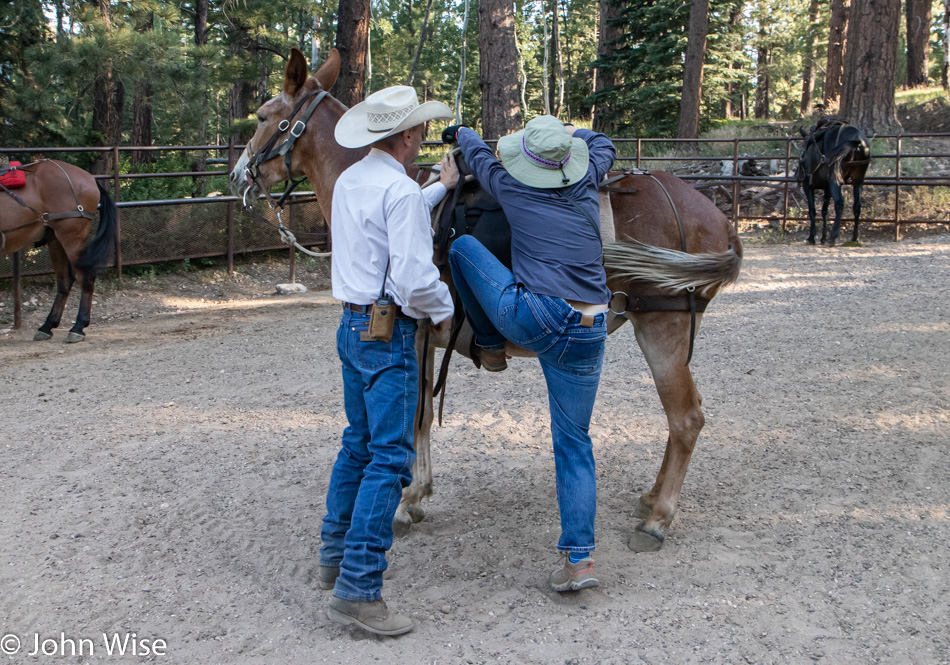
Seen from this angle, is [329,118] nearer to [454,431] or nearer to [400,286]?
[400,286]

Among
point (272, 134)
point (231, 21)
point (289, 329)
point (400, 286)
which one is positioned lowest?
point (289, 329)

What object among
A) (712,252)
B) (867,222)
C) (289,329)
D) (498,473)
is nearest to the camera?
(712,252)

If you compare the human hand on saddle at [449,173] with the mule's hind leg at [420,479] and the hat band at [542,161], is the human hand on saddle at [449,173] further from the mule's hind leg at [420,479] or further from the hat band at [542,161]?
the mule's hind leg at [420,479]

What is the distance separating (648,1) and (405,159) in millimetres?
21937

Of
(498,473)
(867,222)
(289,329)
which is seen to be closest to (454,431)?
(498,473)

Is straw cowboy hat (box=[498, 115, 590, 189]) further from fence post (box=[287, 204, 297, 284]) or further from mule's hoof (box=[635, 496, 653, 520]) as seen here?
fence post (box=[287, 204, 297, 284])

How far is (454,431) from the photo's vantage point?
5133mm

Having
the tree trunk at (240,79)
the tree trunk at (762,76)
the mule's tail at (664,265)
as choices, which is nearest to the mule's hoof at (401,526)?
the mule's tail at (664,265)

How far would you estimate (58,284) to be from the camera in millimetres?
7930

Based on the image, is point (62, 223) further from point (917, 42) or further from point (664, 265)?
point (917, 42)

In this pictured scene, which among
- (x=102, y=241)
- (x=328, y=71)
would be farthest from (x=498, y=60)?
(x=328, y=71)

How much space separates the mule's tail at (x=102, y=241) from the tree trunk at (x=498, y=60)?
468 cm

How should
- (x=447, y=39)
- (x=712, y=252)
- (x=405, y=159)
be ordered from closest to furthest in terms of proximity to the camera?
(x=405, y=159)
(x=712, y=252)
(x=447, y=39)

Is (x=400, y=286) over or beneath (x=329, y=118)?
beneath
